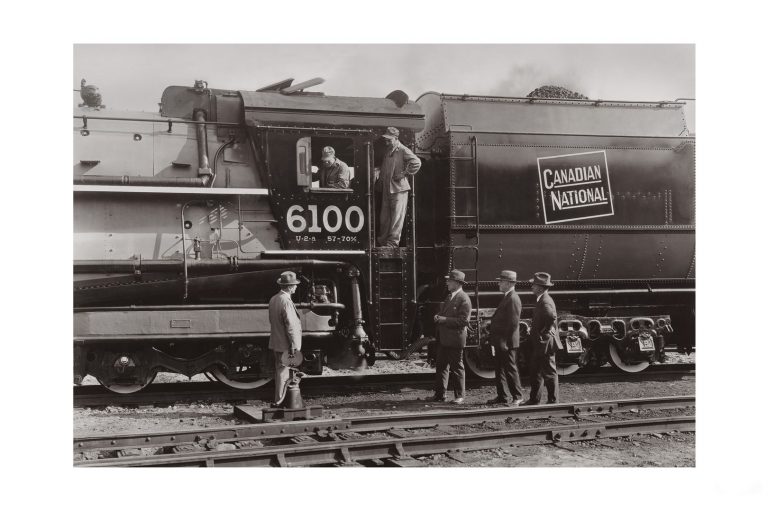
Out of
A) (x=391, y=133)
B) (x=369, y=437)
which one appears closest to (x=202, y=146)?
(x=391, y=133)

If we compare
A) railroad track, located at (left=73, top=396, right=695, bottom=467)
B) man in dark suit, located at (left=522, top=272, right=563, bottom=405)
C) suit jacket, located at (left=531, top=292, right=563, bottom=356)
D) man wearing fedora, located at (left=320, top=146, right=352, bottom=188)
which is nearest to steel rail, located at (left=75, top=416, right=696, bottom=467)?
railroad track, located at (left=73, top=396, right=695, bottom=467)

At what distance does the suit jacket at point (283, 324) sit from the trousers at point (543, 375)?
2.57 meters

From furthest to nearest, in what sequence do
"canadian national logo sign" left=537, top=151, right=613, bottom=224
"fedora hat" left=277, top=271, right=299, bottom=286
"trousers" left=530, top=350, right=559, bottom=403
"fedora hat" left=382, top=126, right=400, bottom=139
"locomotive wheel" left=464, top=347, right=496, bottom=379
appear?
"locomotive wheel" left=464, top=347, right=496, bottom=379
"canadian national logo sign" left=537, top=151, right=613, bottom=224
"fedora hat" left=382, top=126, right=400, bottom=139
"trousers" left=530, top=350, right=559, bottom=403
"fedora hat" left=277, top=271, right=299, bottom=286

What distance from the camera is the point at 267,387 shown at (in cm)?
930

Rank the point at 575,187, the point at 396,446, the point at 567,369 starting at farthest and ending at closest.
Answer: the point at 567,369 → the point at 575,187 → the point at 396,446

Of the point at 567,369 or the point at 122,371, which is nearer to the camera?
the point at 122,371

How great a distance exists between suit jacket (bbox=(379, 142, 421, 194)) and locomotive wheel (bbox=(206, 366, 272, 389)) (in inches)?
102

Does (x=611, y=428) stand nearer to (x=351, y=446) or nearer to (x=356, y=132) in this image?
(x=351, y=446)

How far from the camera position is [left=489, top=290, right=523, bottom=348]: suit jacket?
28.9 ft

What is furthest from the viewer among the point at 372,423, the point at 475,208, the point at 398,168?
the point at 475,208

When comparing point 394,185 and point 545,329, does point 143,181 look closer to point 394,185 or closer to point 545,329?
point 394,185

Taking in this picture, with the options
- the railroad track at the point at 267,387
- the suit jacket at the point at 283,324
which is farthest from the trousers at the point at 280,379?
the railroad track at the point at 267,387

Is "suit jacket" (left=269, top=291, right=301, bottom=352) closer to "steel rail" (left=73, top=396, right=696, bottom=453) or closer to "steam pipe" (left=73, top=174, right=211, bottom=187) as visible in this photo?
"steel rail" (left=73, top=396, right=696, bottom=453)

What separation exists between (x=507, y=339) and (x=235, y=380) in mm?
3091
